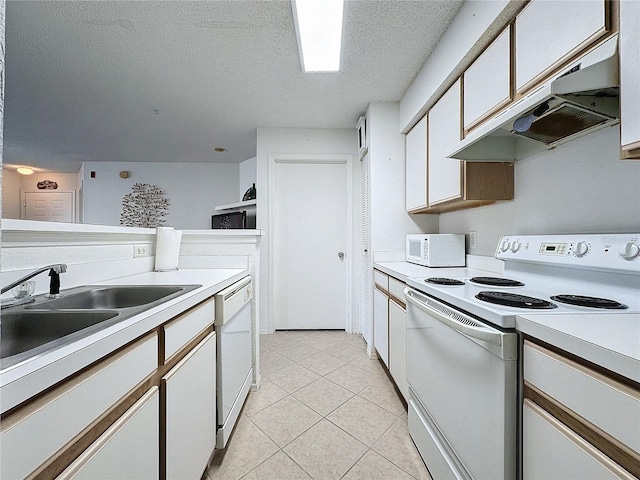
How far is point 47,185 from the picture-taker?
5848 millimetres

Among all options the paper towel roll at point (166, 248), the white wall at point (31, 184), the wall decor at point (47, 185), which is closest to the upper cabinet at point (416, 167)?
the paper towel roll at point (166, 248)

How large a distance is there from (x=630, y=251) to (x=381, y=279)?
1524mm

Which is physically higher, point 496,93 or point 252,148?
point 252,148

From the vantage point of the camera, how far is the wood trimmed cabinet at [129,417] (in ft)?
1.62

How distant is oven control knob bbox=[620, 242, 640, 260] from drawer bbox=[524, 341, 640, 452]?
1.68 ft

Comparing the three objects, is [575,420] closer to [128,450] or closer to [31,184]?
[128,450]

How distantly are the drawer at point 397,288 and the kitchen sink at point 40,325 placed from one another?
1482mm

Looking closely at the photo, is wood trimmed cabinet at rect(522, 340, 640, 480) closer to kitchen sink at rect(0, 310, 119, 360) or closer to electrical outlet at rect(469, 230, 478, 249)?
kitchen sink at rect(0, 310, 119, 360)

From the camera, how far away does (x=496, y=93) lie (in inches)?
56.5

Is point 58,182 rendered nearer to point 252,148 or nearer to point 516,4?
point 252,148

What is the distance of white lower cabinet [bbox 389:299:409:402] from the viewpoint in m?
1.75

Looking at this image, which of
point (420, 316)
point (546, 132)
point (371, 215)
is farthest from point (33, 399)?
point (371, 215)

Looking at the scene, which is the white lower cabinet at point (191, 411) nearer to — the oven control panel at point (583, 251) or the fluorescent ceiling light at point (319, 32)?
the oven control panel at point (583, 251)

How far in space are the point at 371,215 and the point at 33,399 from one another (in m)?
2.39
